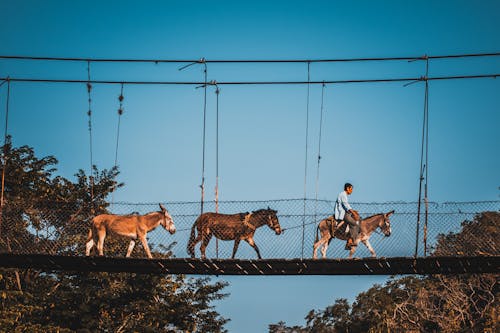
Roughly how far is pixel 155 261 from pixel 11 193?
791 inches

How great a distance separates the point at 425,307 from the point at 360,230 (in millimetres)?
22681

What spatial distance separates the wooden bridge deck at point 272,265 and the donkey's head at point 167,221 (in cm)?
131

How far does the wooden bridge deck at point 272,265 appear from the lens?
63.6ft

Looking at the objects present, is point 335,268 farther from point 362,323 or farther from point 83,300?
point 362,323

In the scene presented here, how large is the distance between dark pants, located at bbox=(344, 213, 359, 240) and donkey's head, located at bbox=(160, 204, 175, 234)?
3.90 meters

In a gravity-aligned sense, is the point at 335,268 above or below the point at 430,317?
above

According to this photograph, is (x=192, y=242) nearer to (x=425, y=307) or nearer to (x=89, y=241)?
(x=89, y=241)

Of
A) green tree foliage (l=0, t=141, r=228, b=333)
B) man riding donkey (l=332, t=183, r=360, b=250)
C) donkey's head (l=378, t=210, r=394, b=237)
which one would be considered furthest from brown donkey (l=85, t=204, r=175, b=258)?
green tree foliage (l=0, t=141, r=228, b=333)

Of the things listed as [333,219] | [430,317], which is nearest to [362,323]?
[430,317]

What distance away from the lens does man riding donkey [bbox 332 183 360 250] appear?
68.7 feet

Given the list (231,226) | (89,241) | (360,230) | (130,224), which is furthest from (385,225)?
(89,241)

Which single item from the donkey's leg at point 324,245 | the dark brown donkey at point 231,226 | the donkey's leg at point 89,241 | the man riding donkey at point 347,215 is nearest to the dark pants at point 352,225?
the man riding donkey at point 347,215

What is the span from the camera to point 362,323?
5103 cm

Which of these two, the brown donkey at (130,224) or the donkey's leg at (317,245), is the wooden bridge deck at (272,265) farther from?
the donkey's leg at (317,245)
